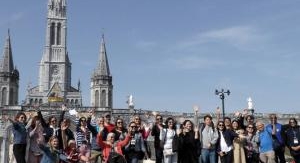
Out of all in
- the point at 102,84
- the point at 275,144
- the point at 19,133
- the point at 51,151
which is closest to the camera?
the point at 51,151

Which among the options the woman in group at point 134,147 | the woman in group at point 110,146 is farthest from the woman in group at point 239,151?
the woman in group at point 110,146

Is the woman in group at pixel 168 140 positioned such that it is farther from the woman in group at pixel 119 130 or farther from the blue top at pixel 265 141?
the blue top at pixel 265 141

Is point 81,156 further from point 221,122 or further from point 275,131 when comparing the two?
point 275,131

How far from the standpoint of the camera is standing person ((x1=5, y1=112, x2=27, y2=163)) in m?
11.6

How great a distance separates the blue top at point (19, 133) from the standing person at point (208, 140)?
4.64m

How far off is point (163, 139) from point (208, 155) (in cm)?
131

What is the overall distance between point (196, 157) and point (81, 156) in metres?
3.05

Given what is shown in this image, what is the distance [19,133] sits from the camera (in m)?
11.6

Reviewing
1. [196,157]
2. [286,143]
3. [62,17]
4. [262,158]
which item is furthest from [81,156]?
[62,17]

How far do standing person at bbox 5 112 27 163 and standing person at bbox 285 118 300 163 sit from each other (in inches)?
282

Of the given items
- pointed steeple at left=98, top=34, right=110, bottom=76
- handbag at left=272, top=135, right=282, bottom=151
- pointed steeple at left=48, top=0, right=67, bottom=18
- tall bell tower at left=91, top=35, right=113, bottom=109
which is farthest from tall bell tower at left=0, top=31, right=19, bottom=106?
handbag at left=272, top=135, right=282, bottom=151

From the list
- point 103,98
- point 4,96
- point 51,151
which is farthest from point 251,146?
point 103,98

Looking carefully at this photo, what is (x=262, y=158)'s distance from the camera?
487 inches

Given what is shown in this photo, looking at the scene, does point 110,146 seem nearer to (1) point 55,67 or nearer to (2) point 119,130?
(2) point 119,130
